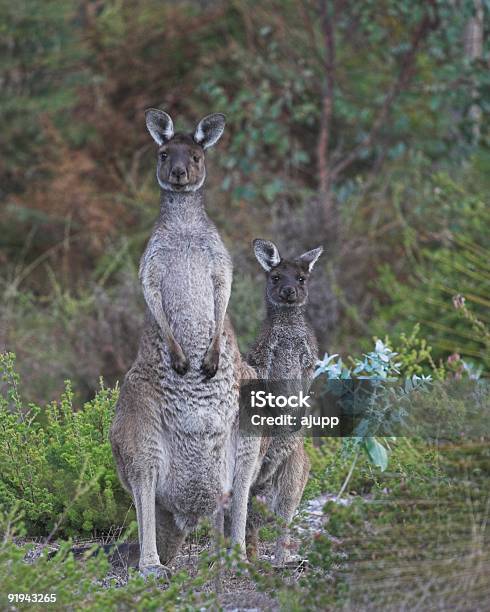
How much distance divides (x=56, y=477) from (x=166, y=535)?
83 centimetres

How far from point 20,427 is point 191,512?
1.05 m

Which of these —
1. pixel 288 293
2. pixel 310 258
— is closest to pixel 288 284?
pixel 288 293

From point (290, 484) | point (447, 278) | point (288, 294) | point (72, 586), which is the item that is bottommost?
point (72, 586)

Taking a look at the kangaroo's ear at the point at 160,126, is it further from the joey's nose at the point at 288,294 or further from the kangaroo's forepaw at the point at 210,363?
the kangaroo's forepaw at the point at 210,363

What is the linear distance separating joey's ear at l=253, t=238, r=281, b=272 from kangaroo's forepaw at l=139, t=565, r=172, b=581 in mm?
1586

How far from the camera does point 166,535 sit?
4.68 meters

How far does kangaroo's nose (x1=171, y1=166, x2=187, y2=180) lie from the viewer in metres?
4.56

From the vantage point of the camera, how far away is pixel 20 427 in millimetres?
5094

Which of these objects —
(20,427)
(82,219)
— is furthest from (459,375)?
(82,219)

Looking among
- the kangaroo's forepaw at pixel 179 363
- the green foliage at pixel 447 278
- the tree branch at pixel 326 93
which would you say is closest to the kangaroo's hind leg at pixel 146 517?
the kangaroo's forepaw at pixel 179 363

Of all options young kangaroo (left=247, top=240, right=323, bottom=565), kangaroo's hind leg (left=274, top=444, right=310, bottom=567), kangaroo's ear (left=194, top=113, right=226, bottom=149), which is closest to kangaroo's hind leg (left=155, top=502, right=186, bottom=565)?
young kangaroo (left=247, top=240, right=323, bottom=565)

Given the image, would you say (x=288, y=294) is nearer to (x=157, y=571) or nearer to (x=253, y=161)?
(x=157, y=571)

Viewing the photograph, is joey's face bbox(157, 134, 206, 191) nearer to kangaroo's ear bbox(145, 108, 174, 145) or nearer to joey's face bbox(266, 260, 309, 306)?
kangaroo's ear bbox(145, 108, 174, 145)

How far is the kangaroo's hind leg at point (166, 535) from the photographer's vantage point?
4645 mm
